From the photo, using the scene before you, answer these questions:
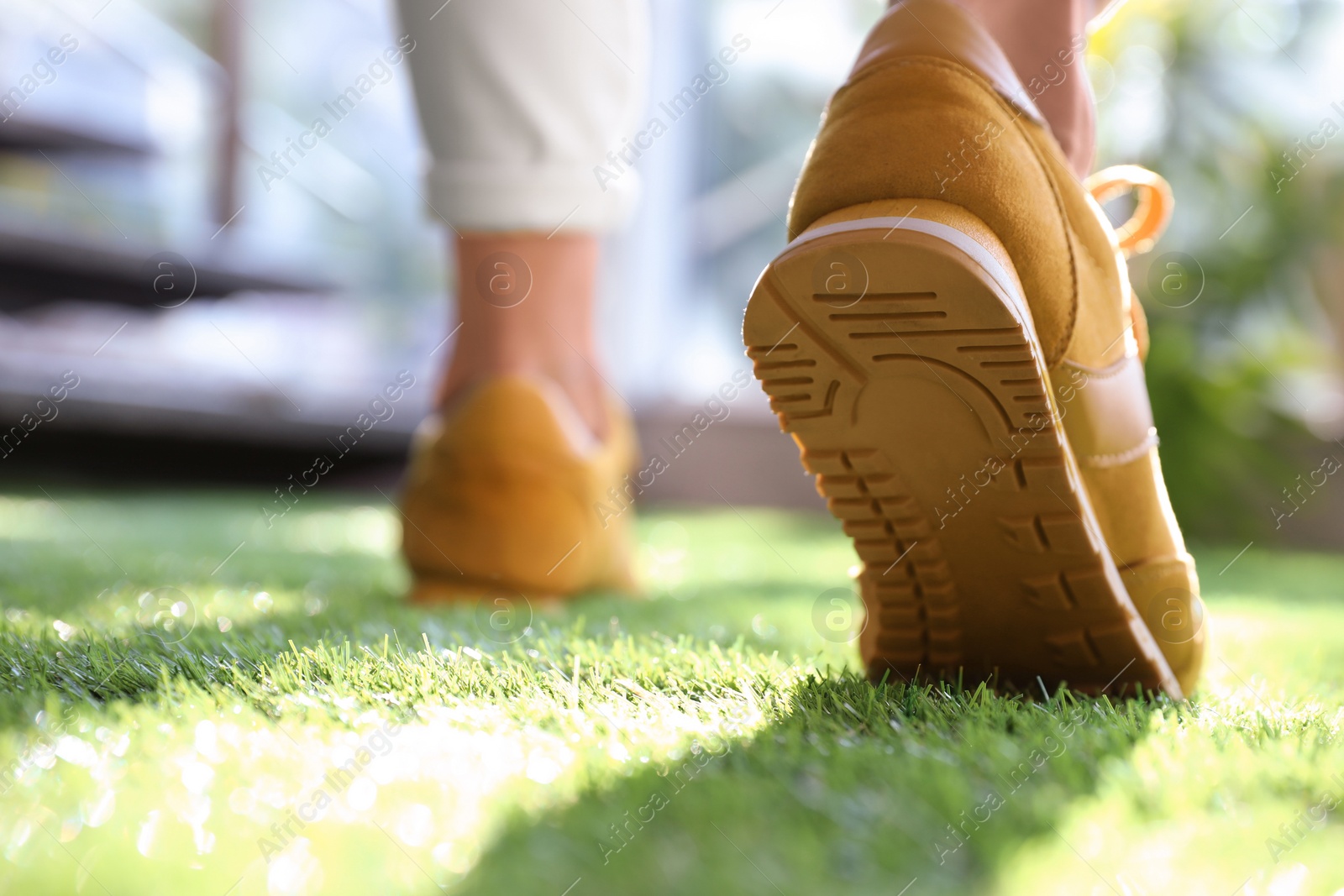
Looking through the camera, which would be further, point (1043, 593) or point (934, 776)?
point (1043, 593)

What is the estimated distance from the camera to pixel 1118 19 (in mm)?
3180

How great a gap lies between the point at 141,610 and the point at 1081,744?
29.7 inches

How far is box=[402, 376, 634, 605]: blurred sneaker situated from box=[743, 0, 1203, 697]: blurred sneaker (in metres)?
0.43

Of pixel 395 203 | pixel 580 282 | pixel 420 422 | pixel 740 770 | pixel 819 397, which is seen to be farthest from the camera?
pixel 395 203

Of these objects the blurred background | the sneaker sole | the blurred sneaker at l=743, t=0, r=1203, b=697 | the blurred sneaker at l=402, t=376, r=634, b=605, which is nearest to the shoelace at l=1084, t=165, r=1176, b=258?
the blurred sneaker at l=743, t=0, r=1203, b=697

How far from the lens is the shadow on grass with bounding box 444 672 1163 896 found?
348mm

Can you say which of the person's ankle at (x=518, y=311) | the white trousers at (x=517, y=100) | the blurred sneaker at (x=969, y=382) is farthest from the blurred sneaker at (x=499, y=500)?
the blurred sneaker at (x=969, y=382)

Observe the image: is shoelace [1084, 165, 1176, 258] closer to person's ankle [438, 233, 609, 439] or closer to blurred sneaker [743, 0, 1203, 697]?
blurred sneaker [743, 0, 1203, 697]

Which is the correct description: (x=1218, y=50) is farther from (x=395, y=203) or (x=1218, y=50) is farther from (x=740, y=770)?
(x=740, y=770)

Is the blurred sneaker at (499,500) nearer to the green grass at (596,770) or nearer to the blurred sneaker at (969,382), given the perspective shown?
the green grass at (596,770)

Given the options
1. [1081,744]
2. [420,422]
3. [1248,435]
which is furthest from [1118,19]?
[1081,744]

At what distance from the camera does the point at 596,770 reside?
45 cm

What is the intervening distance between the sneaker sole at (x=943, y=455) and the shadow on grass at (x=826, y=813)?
108 millimetres

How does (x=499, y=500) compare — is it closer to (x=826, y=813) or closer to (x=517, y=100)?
(x=517, y=100)
